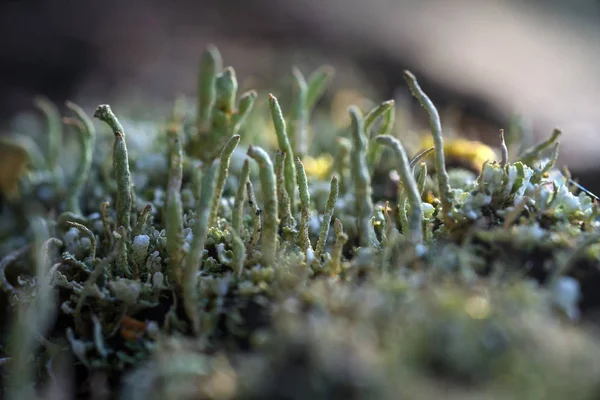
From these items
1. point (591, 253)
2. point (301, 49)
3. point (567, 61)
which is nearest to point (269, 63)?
point (301, 49)

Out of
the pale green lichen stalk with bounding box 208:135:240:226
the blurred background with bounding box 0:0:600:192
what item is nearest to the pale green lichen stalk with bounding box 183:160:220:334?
the pale green lichen stalk with bounding box 208:135:240:226

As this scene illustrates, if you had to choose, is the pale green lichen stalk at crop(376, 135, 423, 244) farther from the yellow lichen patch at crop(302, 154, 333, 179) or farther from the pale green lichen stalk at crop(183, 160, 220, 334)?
the yellow lichen patch at crop(302, 154, 333, 179)

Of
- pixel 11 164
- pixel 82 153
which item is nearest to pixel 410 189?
pixel 82 153

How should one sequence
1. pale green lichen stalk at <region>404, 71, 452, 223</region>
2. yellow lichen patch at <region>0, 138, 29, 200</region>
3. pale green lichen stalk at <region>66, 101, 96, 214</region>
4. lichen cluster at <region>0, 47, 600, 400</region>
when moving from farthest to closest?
yellow lichen patch at <region>0, 138, 29, 200</region>
pale green lichen stalk at <region>66, 101, 96, 214</region>
pale green lichen stalk at <region>404, 71, 452, 223</region>
lichen cluster at <region>0, 47, 600, 400</region>

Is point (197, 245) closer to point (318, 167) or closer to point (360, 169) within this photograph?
point (360, 169)

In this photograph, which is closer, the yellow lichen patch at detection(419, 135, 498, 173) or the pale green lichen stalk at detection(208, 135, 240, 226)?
the pale green lichen stalk at detection(208, 135, 240, 226)

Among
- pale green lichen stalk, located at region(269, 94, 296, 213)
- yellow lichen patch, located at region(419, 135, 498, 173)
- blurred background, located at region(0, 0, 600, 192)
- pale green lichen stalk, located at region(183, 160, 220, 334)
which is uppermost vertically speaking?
blurred background, located at region(0, 0, 600, 192)
